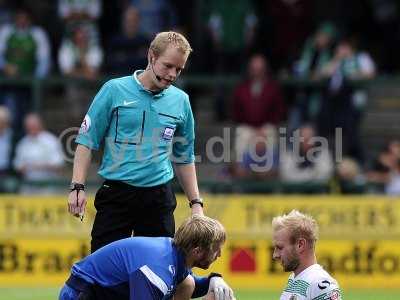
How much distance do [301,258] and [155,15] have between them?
10.4 metres

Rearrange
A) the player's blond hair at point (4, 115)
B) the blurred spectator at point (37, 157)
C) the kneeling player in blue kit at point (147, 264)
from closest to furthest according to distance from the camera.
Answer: the kneeling player in blue kit at point (147, 264)
the player's blond hair at point (4, 115)
the blurred spectator at point (37, 157)

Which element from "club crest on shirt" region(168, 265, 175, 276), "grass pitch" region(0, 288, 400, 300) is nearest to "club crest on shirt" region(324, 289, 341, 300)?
"club crest on shirt" region(168, 265, 175, 276)

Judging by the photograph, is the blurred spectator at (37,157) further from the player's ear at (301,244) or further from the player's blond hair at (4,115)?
the player's ear at (301,244)

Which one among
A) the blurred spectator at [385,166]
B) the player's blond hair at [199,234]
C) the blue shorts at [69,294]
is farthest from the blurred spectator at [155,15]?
the player's blond hair at [199,234]

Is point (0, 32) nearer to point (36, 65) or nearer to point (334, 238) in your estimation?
point (36, 65)

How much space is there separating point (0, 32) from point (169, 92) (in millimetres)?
9211

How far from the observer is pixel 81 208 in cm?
812

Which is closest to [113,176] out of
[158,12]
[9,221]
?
[9,221]

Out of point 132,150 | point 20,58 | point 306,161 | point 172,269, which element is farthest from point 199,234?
point 20,58

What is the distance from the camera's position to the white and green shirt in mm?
7344

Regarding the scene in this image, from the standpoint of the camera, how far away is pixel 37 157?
15758mm

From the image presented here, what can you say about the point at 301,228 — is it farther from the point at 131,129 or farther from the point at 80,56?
the point at 80,56

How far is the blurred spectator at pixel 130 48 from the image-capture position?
16.1m

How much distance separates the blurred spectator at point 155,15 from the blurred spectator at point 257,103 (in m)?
1.82
